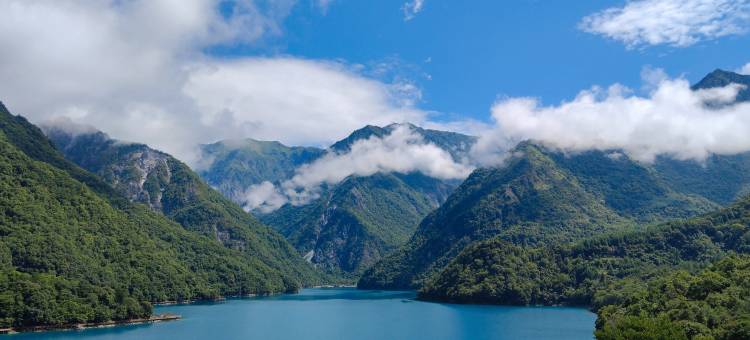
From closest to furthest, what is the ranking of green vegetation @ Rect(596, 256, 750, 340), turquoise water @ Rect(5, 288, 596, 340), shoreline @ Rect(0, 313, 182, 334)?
green vegetation @ Rect(596, 256, 750, 340), turquoise water @ Rect(5, 288, 596, 340), shoreline @ Rect(0, 313, 182, 334)

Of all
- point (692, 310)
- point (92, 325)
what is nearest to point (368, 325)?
point (92, 325)

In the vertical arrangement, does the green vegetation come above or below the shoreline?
above

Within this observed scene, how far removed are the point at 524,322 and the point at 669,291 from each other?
151 ft

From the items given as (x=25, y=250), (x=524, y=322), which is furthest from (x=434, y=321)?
(x=25, y=250)

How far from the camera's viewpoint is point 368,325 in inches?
5935

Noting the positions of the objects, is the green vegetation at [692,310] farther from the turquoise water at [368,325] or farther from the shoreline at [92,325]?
the shoreline at [92,325]

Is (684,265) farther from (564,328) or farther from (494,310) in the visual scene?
(564,328)

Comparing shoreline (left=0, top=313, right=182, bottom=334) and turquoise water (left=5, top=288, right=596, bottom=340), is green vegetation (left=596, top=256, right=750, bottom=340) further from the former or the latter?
shoreline (left=0, top=313, right=182, bottom=334)

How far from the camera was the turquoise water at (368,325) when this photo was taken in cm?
13038

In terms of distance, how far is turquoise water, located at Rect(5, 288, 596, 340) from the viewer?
130375 mm

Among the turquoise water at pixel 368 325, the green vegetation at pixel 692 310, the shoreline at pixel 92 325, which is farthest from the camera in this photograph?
the shoreline at pixel 92 325

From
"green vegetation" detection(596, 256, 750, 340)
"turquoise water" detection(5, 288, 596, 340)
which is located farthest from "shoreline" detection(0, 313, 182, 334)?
"green vegetation" detection(596, 256, 750, 340)

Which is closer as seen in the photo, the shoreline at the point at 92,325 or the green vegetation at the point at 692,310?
the green vegetation at the point at 692,310

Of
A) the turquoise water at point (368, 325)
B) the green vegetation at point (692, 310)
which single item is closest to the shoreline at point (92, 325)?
the turquoise water at point (368, 325)
